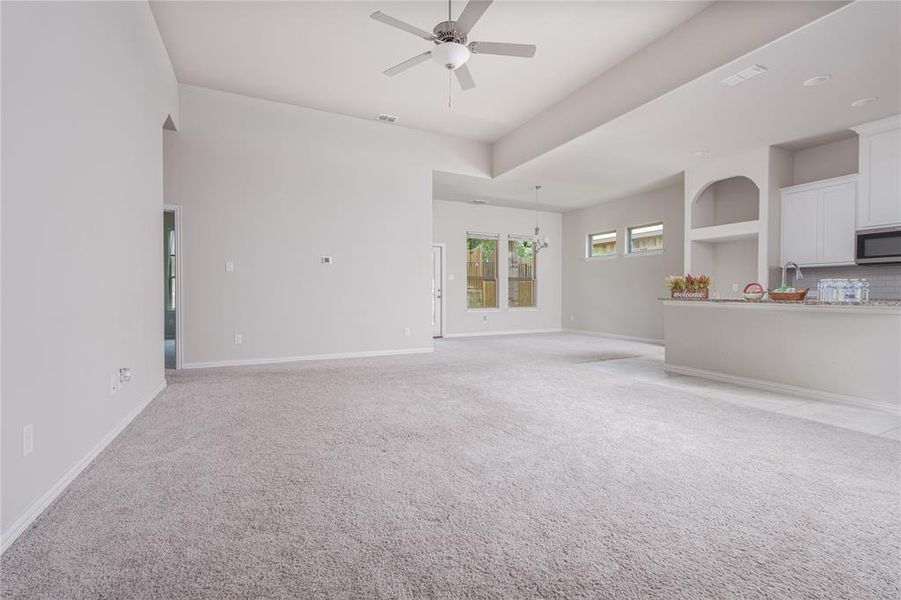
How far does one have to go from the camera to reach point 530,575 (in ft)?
4.57

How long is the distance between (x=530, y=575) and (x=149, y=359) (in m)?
3.68

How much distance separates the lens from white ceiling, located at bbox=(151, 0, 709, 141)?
3740 millimetres

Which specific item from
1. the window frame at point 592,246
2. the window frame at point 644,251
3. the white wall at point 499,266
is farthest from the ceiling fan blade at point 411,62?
the window frame at point 592,246

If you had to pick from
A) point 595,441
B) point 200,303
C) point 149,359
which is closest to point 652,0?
point 595,441

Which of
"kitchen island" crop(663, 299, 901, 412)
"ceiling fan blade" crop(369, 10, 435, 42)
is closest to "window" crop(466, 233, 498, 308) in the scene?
"kitchen island" crop(663, 299, 901, 412)

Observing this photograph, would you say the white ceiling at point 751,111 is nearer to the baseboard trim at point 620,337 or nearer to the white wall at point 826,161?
the white wall at point 826,161

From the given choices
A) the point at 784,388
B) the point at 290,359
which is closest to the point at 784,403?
the point at 784,388

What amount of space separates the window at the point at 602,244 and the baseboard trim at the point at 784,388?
4.60 m

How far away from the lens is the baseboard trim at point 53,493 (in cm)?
158

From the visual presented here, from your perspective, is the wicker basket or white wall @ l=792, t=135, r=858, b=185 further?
white wall @ l=792, t=135, r=858, b=185

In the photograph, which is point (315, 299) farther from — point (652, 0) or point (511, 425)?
point (652, 0)

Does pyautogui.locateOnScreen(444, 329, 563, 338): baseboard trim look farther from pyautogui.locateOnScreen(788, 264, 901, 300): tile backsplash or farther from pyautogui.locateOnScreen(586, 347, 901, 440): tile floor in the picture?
pyautogui.locateOnScreen(788, 264, 901, 300): tile backsplash

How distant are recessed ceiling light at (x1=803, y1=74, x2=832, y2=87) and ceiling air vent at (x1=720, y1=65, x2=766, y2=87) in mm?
592

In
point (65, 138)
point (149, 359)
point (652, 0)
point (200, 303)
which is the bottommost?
point (149, 359)
